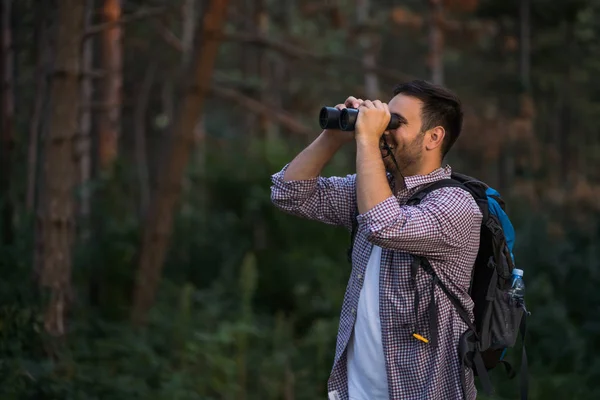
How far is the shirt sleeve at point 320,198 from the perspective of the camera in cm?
353

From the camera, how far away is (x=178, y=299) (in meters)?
9.65

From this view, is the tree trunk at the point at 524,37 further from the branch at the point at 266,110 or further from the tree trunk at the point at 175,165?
the tree trunk at the point at 175,165

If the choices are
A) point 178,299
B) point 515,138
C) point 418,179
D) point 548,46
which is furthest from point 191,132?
point 548,46

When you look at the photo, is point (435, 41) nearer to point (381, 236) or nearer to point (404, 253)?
point (404, 253)

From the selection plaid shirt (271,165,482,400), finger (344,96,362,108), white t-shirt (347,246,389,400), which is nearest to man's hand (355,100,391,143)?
finger (344,96,362,108)

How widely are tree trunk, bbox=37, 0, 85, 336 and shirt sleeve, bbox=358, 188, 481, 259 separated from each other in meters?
4.12

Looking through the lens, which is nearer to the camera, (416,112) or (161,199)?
(416,112)

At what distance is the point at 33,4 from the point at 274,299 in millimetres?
4448

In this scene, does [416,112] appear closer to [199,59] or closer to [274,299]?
[199,59]

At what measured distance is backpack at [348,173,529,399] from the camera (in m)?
3.07

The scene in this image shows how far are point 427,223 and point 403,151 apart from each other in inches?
16.8

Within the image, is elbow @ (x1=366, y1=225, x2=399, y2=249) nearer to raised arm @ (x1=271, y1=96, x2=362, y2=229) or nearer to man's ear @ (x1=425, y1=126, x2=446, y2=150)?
man's ear @ (x1=425, y1=126, x2=446, y2=150)

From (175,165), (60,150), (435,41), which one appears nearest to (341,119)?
(60,150)

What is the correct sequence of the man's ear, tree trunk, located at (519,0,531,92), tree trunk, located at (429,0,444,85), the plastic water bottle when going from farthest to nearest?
tree trunk, located at (519,0,531,92) < tree trunk, located at (429,0,444,85) < the man's ear < the plastic water bottle
